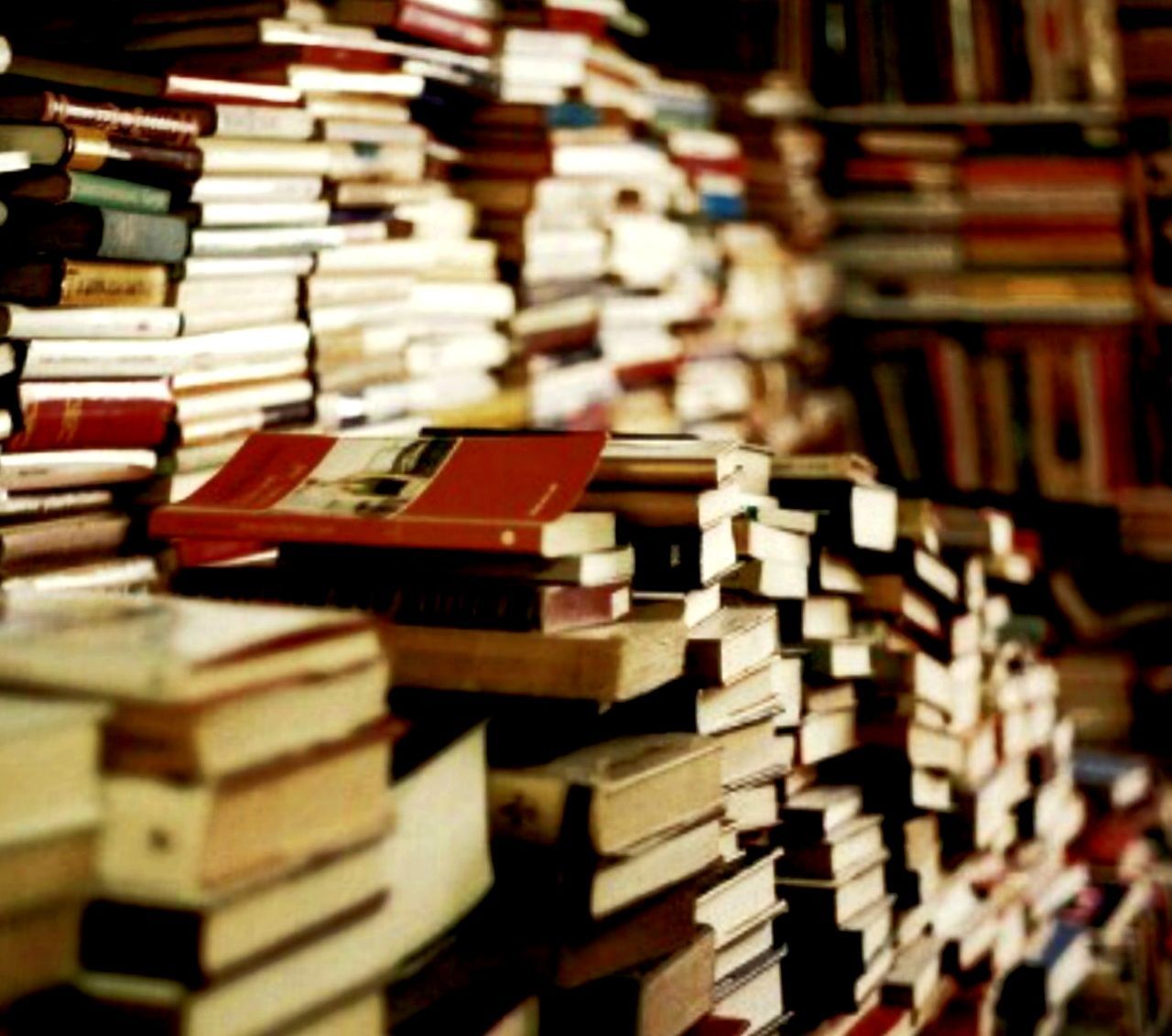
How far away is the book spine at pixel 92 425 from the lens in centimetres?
186

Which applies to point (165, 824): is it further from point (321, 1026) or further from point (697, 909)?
point (697, 909)

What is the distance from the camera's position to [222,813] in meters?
1.15

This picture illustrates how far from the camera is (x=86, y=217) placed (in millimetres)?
1872

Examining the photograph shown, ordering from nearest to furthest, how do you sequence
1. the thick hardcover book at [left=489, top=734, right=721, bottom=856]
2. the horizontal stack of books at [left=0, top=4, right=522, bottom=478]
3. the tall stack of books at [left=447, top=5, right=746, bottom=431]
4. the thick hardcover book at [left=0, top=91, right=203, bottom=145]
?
the thick hardcover book at [left=489, top=734, right=721, bottom=856] → the thick hardcover book at [left=0, top=91, right=203, bottom=145] → the horizontal stack of books at [left=0, top=4, right=522, bottom=478] → the tall stack of books at [left=447, top=5, right=746, bottom=431]

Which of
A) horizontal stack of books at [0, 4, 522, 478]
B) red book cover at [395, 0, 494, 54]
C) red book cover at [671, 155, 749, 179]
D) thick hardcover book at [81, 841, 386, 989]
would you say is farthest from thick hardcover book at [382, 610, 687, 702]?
red book cover at [671, 155, 749, 179]

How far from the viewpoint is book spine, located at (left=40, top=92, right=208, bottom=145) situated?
1.83m

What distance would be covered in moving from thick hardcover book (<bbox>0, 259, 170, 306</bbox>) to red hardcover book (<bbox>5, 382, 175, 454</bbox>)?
0.08 metres

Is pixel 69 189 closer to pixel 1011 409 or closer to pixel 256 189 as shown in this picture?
pixel 256 189

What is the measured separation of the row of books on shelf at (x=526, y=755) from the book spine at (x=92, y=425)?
0.50 ft

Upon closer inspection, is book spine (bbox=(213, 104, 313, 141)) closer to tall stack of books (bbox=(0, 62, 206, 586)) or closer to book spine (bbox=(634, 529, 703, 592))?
tall stack of books (bbox=(0, 62, 206, 586))

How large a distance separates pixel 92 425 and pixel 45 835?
0.86 m

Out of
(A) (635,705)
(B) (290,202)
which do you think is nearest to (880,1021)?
(A) (635,705)

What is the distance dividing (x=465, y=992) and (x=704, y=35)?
9.22 feet

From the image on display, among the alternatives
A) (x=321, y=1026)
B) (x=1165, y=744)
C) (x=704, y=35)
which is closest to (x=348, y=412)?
(x=321, y=1026)
